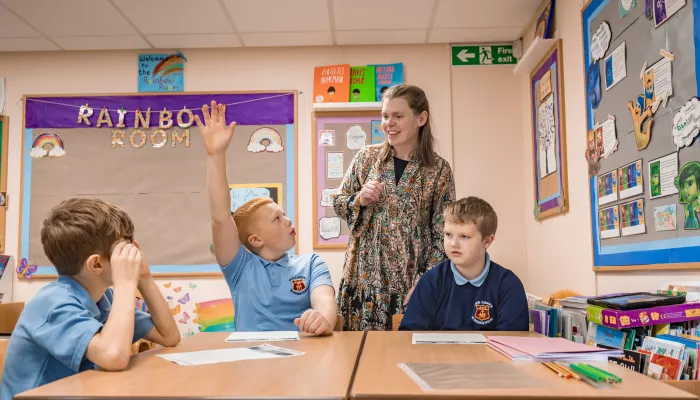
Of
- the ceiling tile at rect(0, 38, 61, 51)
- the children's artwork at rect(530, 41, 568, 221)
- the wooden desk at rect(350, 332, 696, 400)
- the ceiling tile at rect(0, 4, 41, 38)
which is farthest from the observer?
the ceiling tile at rect(0, 38, 61, 51)

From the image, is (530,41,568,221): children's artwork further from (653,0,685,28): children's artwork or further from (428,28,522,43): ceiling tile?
(653,0,685,28): children's artwork

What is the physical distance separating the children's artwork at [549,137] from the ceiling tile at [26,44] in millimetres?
3225

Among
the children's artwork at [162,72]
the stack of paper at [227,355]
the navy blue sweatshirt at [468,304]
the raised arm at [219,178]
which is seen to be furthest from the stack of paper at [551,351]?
the children's artwork at [162,72]

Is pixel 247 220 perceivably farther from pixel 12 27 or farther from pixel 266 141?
pixel 12 27

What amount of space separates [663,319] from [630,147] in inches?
35.3

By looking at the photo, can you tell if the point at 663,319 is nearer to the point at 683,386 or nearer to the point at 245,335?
the point at 683,386

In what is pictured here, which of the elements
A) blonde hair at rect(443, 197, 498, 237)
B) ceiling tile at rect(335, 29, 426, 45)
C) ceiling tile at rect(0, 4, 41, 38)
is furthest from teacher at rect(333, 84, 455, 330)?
ceiling tile at rect(0, 4, 41, 38)

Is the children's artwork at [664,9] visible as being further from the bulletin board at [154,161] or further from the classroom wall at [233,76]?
the bulletin board at [154,161]

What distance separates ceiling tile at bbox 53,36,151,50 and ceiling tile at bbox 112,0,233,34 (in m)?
0.21

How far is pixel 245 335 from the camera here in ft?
5.14

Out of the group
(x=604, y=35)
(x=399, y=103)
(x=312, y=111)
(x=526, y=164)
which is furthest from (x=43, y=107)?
(x=604, y=35)

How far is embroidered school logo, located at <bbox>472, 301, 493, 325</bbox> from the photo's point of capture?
1.91 m

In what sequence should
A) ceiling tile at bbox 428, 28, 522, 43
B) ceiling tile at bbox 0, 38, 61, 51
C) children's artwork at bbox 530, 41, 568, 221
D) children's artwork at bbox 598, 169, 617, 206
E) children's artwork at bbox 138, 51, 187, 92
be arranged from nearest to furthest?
children's artwork at bbox 598, 169, 617, 206 → children's artwork at bbox 530, 41, 568, 221 → ceiling tile at bbox 428, 28, 522, 43 → ceiling tile at bbox 0, 38, 61, 51 → children's artwork at bbox 138, 51, 187, 92

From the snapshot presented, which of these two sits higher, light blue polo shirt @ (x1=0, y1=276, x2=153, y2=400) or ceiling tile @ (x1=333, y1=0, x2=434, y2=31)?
ceiling tile @ (x1=333, y1=0, x2=434, y2=31)
